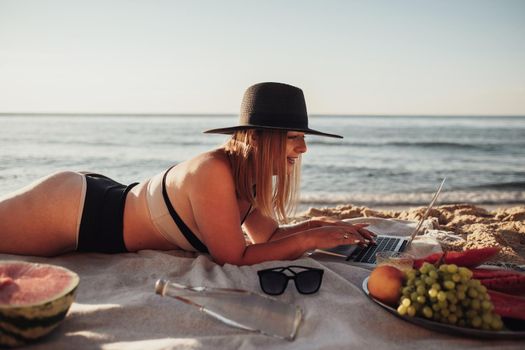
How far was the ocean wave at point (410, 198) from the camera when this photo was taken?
972cm

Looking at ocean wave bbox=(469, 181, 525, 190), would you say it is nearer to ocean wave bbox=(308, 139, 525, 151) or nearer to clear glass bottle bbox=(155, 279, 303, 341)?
ocean wave bbox=(308, 139, 525, 151)

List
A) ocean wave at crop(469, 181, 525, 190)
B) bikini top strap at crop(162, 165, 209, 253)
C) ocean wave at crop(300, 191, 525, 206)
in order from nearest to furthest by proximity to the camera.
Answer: bikini top strap at crop(162, 165, 209, 253) → ocean wave at crop(300, 191, 525, 206) → ocean wave at crop(469, 181, 525, 190)

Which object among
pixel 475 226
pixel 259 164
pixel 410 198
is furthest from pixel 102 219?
pixel 410 198

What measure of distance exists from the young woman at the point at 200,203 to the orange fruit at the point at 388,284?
797 mm

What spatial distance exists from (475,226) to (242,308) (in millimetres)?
3806

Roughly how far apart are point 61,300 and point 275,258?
4.97 ft

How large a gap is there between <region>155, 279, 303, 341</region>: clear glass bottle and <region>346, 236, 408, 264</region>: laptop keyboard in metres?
1.28

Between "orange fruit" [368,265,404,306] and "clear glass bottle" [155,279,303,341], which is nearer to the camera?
"clear glass bottle" [155,279,303,341]

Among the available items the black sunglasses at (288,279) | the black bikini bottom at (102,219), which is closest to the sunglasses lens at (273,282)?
the black sunglasses at (288,279)

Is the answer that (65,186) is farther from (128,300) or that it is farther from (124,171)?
(124,171)

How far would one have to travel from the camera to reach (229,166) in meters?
3.24

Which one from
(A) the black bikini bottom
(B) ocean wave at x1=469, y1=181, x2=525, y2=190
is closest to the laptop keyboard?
(A) the black bikini bottom

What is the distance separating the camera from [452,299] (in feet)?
7.11

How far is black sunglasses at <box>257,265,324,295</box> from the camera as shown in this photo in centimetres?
273
